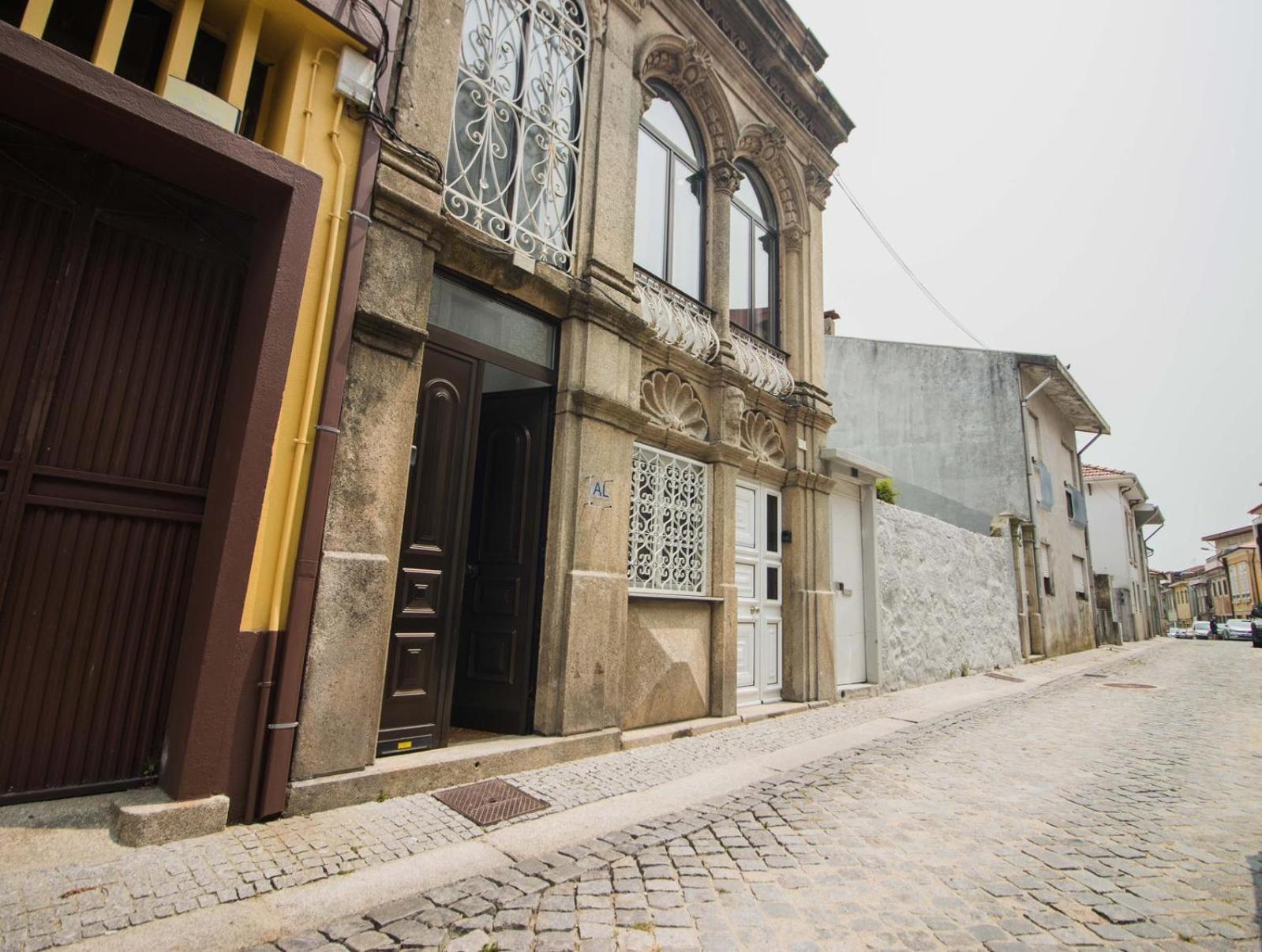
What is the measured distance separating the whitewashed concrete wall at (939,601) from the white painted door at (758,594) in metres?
2.23

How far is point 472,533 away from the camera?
561 centimetres

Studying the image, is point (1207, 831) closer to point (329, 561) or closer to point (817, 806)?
point (817, 806)

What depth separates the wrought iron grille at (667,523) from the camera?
20.3 feet

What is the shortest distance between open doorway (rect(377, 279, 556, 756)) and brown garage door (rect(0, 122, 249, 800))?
1.28 metres

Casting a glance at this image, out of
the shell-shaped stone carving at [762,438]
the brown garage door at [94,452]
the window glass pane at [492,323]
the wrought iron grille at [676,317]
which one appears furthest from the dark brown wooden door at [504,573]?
the shell-shaped stone carving at [762,438]

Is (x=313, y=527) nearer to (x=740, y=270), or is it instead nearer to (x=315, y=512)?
(x=315, y=512)

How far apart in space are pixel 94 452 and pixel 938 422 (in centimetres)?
1694

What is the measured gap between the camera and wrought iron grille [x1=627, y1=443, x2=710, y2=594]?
244 inches

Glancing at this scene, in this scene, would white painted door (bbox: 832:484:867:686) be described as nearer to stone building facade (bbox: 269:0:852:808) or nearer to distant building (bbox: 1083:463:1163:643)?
stone building facade (bbox: 269:0:852:808)

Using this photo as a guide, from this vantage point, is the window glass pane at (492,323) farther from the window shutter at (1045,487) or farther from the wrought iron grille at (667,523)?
the window shutter at (1045,487)

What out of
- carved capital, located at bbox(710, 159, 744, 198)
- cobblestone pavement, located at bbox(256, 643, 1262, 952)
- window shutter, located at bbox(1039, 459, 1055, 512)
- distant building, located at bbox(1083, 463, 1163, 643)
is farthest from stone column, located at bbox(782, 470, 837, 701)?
distant building, located at bbox(1083, 463, 1163, 643)

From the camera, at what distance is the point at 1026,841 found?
3.55 metres

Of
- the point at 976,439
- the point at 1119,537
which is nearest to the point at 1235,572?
the point at 1119,537

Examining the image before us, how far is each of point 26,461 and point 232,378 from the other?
3.19ft
